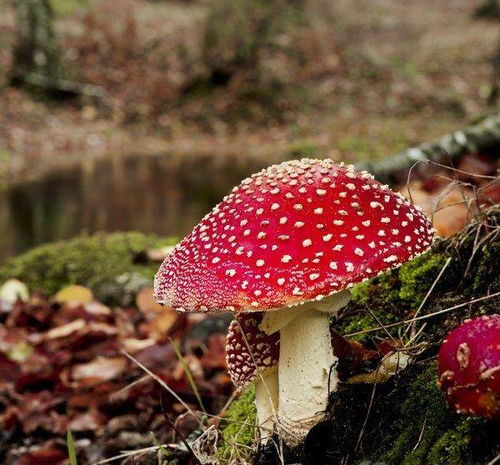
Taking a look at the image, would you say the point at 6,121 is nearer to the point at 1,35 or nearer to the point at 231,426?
the point at 1,35

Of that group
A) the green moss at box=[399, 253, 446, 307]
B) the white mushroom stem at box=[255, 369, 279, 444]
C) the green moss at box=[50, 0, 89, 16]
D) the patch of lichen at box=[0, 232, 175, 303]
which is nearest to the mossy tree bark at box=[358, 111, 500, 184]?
the patch of lichen at box=[0, 232, 175, 303]

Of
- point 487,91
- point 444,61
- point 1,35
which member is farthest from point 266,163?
point 1,35

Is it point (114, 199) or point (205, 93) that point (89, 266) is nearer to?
point (114, 199)

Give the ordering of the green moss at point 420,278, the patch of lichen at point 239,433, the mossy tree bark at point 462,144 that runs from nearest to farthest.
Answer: the patch of lichen at point 239,433 → the green moss at point 420,278 → the mossy tree bark at point 462,144

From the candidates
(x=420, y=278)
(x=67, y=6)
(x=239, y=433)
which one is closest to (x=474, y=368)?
(x=239, y=433)

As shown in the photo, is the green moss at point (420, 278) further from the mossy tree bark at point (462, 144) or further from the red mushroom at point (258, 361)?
the mossy tree bark at point (462, 144)

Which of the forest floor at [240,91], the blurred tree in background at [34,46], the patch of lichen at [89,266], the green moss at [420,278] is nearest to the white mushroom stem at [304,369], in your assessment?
the green moss at [420,278]
